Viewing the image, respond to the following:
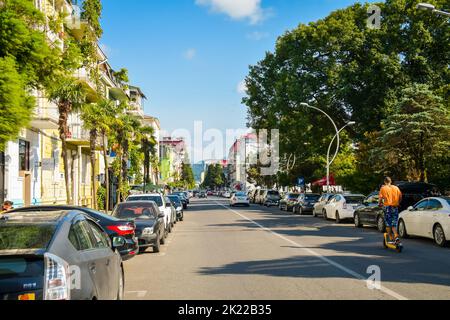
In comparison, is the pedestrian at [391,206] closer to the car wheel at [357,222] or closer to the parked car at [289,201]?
the car wheel at [357,222]

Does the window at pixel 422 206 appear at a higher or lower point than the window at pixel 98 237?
lower

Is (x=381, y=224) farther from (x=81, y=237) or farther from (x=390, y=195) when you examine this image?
(x=81, y=237)

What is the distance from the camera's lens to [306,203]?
37.2 meters

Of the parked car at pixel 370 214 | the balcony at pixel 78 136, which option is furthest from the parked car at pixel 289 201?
the parked car at pixel 370 214

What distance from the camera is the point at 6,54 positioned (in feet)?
42.2

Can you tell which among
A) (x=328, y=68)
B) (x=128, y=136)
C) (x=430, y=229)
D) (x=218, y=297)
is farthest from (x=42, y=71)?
(x=328, y=68)

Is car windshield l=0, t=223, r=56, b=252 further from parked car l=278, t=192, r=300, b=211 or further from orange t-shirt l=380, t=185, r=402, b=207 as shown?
parked car l=278, t=192, r=300, b=211

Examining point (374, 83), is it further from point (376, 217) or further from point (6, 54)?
point (6, 54)

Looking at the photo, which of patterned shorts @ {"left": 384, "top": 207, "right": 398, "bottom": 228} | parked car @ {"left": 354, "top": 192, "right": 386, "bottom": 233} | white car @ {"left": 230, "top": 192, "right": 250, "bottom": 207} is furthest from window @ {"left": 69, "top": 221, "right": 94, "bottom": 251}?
white car @ {"left": 230, "top": 192, "right": 250, "bottom": 207}

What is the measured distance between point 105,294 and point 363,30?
119 feet

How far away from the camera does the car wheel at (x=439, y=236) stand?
15727 millimetres

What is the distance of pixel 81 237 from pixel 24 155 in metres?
21.7

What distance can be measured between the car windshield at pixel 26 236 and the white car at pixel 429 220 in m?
12.9

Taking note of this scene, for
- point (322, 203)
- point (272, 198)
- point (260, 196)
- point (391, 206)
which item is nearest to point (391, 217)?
point (391, 206)
